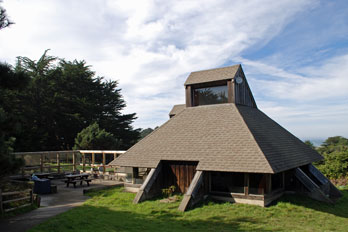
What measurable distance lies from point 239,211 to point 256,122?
707 centimetres

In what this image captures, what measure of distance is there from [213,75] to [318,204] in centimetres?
1054

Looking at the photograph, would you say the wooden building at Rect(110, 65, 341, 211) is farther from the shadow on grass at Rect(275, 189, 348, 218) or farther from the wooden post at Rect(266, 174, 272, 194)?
the shadow on grass at Rect(275, 189, 348, 218)

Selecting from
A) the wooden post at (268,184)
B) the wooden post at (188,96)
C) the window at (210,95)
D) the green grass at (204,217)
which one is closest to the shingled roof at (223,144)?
the window at (210,95)

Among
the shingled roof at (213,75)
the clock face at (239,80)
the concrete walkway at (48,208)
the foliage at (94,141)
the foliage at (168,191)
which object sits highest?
the shingled roof at (213,75)

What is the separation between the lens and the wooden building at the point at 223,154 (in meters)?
13.3

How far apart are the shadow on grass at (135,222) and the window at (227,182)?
2.50 metres

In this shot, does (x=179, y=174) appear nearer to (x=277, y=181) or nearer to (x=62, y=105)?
(x=277, y=181)

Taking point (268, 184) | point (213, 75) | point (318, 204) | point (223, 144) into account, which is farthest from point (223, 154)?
point (213, 75)

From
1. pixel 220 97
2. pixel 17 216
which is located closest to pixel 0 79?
pixel 17 216

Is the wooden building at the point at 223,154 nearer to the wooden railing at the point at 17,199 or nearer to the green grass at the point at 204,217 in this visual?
the green grass at the point at 204,217

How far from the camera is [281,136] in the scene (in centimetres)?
1822

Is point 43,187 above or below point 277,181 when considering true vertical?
below

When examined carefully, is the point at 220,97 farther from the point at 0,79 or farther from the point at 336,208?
the point at 0,79

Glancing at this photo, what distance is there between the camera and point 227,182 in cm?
1404
